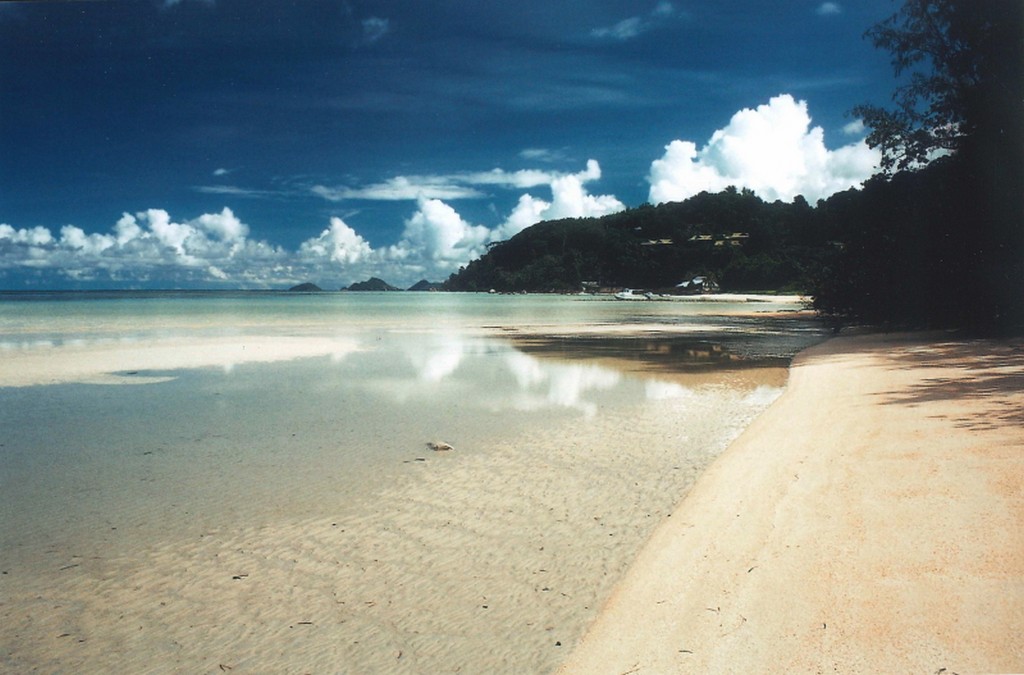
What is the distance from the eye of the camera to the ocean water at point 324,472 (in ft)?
11.8

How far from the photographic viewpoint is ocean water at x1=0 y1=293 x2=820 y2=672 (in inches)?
141

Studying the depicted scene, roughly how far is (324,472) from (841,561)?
14.8 feet

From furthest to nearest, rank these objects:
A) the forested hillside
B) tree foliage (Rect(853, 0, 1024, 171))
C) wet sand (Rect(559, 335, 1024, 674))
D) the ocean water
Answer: the forested hillside
tree foliage (Rect(853, 0, 1024, 171))
the ocean water
wet sand (Rect(559, 335, 1024, 674))

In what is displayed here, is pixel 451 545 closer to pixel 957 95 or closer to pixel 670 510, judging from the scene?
pixel 670 510

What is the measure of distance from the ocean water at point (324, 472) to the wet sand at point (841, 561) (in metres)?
0.38

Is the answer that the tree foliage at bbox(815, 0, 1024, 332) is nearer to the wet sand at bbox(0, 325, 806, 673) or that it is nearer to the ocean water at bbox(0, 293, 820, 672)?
the ocean water at bbox(0, 293, 820, 672)

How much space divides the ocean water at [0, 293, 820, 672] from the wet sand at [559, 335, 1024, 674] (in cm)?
38

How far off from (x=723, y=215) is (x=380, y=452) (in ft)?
409

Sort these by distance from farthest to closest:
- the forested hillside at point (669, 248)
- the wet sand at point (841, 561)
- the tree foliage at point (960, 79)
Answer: the forested hillside at point (669, 248) → the tree foliage at point (960, 79) → the wet sand at point (841, 561)

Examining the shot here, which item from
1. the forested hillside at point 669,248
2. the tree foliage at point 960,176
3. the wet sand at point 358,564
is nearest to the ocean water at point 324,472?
the wet sand at point 358,564

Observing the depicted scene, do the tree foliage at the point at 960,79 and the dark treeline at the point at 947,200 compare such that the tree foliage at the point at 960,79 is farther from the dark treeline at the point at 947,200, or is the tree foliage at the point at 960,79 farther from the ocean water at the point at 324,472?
the ocean water at the point at 324,472

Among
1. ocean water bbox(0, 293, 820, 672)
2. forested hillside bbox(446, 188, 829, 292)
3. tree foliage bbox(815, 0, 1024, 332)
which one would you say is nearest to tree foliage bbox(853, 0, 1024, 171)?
tree foliage bbox(815, 0, 1024, 332)

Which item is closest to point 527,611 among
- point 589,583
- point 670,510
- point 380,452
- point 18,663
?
point 589,583

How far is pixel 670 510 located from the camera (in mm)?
5020
